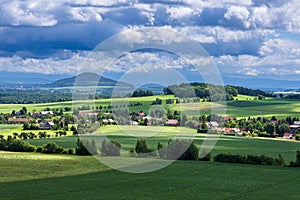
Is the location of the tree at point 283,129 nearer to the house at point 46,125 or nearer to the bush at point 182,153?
the house at point 46,125

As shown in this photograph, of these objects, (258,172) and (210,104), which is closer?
(258,172)

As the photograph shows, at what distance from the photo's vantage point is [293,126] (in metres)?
134

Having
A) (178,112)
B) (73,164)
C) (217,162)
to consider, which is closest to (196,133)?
(178,112)

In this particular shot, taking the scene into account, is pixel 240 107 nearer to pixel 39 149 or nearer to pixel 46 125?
pixel 46 125

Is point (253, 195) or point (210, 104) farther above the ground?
point (210, 104)

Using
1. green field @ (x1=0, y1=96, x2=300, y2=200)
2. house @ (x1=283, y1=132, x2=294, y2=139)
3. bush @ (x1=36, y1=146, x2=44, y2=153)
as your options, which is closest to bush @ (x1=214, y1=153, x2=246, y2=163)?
green field @ (x1=0, y1=96, x2=300, y2=200)

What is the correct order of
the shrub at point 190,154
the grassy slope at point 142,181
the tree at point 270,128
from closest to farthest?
the grassy slope at point 142,181, the shrub at point 190,154, the tree at point 270,128

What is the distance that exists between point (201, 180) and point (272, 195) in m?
9.88

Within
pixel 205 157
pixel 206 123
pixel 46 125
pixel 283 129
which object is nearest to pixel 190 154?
pixel 205 157

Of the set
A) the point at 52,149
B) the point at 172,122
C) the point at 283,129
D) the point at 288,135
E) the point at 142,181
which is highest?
the point at 172,122

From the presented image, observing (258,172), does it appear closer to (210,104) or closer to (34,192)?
(34,192)

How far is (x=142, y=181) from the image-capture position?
51.8 metres

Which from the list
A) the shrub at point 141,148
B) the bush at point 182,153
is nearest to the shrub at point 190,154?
the bush at point 182,153

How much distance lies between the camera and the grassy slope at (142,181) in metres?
43.6
